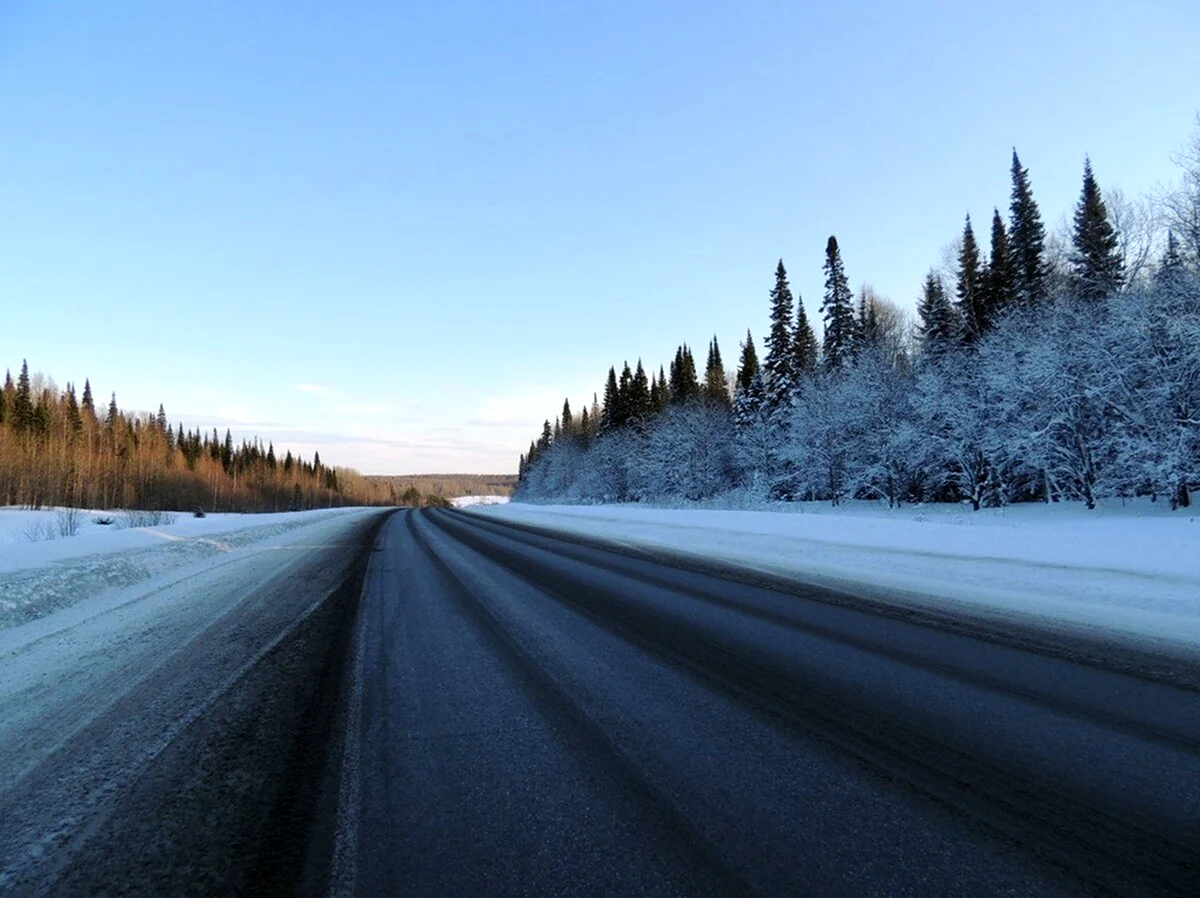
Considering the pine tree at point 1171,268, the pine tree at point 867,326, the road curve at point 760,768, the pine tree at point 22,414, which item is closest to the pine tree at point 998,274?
the pine tree at point 867,326

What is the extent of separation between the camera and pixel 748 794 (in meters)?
2.63

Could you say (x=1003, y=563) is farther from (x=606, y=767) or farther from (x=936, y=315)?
(x=936, y=315)

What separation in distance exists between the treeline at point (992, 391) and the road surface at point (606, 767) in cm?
2082

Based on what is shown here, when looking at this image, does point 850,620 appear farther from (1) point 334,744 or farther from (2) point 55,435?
(2) point 55,435

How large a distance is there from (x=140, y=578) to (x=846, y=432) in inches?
1322

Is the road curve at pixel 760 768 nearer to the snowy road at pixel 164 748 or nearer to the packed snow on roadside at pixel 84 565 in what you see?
the snowy road at pixel 164 748

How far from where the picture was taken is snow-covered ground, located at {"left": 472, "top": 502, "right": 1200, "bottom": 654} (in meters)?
6.34

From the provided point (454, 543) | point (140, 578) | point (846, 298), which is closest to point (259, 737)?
point (140, 578)

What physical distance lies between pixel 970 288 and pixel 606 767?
5203cm

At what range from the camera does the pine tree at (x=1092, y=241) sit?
29.9 metres

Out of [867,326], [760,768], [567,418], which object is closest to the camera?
[760,768]

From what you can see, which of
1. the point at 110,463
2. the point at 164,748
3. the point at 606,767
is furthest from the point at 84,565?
the point at 110,463

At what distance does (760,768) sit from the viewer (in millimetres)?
2883

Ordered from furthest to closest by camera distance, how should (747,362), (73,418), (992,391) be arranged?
(73,418) < (747,362) < (992,391)
